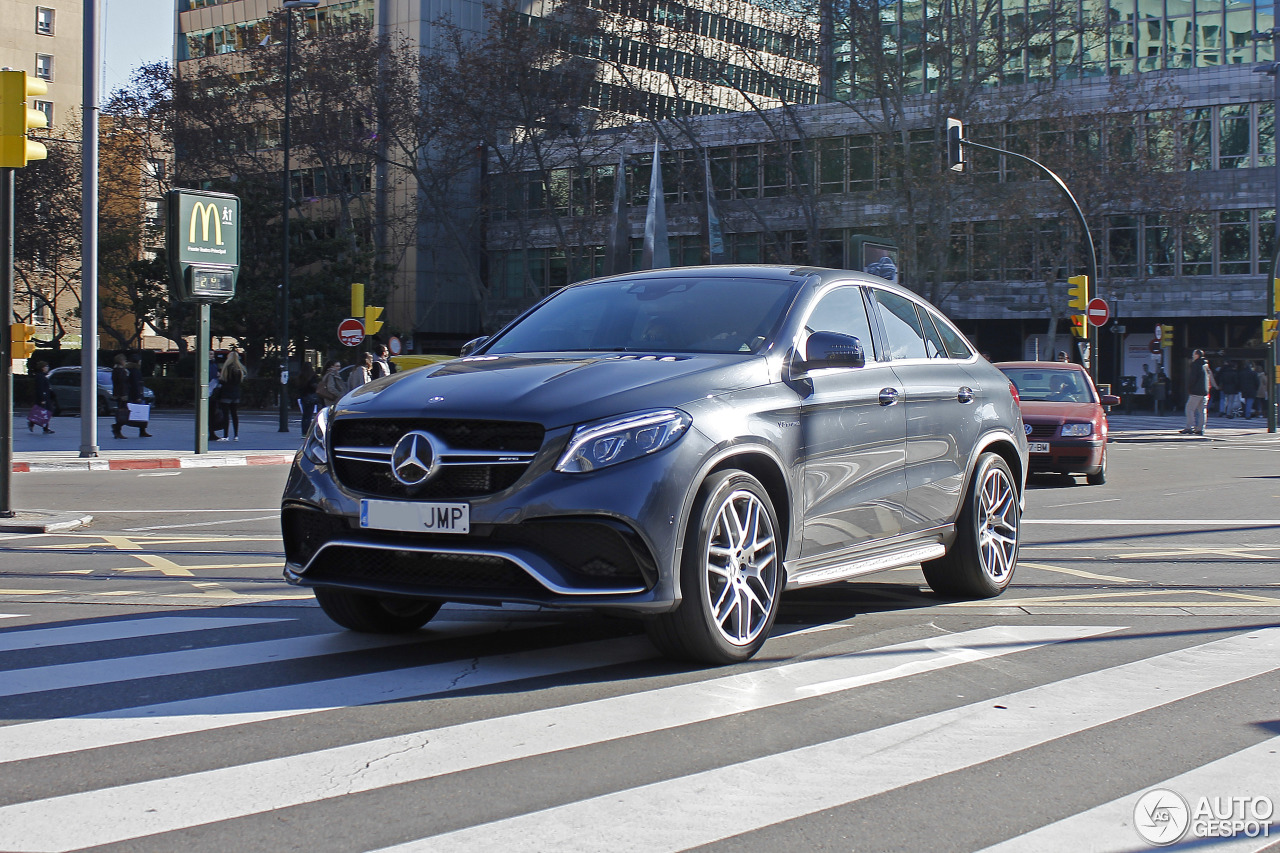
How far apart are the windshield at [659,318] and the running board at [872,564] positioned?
1051 millimetres

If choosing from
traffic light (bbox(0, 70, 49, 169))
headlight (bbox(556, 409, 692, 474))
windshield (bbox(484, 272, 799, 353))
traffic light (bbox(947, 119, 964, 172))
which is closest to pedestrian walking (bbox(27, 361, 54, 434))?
traffic light (bbox(0, 70, 49, 169))

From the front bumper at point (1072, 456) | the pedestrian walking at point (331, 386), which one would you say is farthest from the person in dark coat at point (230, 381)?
the front bumper at point (1072, 456)

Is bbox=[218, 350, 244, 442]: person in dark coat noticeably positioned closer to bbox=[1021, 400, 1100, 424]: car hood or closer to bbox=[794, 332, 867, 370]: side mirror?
bbox=[1021, 400, 1100, 424]: car hood

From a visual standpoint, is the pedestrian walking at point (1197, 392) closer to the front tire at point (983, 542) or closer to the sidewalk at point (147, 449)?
the sidewalk at point (147, 449)

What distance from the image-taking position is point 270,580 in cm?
818

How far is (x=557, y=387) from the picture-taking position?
212 inches

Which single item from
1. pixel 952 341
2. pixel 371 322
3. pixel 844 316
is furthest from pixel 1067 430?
pixel 371 322

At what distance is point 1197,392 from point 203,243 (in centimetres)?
2181

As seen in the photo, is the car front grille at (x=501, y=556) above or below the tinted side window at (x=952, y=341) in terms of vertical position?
below

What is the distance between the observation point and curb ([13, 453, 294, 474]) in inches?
753

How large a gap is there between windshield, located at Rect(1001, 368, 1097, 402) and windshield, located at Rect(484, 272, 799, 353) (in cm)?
1151

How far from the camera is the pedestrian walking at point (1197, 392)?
3023cm

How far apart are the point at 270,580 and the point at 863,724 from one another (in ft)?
15.1

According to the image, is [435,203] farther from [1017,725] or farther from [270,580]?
[1017,725]
